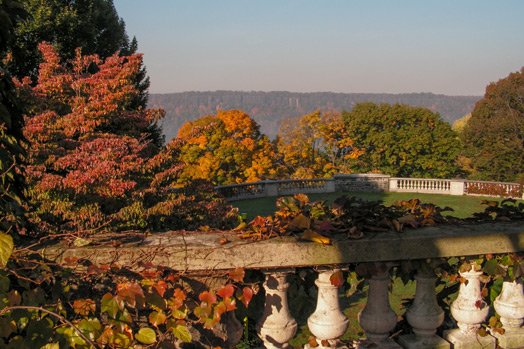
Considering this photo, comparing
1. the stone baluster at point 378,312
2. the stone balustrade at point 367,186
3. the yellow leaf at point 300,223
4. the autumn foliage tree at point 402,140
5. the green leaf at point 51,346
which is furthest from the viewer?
the autumn foliage tree at point 402,140

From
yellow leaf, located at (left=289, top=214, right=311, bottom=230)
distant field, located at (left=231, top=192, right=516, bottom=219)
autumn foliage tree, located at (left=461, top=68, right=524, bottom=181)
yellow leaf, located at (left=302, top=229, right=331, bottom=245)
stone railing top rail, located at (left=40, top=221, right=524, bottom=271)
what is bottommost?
distant field, located at (left=231, top=192, right=516, bottom=219)

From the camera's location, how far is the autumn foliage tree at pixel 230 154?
47156mm

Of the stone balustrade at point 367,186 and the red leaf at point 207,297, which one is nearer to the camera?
the red leaf at point 207,297

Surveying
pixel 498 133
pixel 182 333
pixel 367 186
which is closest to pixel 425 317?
pixel 182 333

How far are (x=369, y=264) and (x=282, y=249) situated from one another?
521mm

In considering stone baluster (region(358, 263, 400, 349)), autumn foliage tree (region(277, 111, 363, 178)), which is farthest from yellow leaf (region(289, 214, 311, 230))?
autumn foliage tree (region(277, 111, 363, 178))

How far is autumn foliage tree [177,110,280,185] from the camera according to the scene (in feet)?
155

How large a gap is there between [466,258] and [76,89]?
11384mm

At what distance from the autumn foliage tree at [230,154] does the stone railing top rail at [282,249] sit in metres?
42.7

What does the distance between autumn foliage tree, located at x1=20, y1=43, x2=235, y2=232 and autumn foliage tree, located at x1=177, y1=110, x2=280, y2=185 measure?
32168 mm

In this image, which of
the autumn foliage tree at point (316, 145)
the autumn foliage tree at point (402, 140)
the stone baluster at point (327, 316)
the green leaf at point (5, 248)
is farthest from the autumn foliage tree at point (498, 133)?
the green leaf at point (5, 248)

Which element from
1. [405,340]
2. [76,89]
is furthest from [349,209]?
[76,89]

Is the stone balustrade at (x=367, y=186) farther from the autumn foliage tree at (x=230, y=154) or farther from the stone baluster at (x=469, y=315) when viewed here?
the stone baluster at (x=469, y=315)

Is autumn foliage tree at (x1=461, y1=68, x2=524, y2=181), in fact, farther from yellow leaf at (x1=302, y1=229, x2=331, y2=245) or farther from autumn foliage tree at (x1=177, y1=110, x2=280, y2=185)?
yellow leaf at (x1=302, y1=229, x2=331, y2=245)
